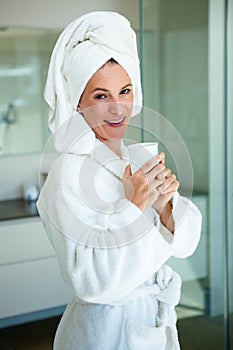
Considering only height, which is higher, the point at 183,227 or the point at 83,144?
the point at 83,144

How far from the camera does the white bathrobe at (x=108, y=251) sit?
103cm

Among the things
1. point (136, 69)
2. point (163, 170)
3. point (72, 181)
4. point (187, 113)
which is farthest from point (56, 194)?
point (187, 113)

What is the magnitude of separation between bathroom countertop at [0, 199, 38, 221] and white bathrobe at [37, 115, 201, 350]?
1919mm

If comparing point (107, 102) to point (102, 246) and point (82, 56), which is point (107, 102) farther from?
point (102, 246)

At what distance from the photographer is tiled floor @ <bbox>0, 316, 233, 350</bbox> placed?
114 inches

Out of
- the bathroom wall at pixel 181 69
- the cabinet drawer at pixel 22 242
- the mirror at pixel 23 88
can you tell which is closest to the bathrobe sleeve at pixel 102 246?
the bathroom wall at pixel 181 69

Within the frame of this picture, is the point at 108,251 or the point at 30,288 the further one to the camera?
the point at 30,288

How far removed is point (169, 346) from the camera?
49.6 inches

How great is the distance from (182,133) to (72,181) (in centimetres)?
210

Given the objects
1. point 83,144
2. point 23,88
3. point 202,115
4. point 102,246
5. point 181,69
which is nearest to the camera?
point 102,246

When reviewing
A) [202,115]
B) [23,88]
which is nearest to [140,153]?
[202,115]

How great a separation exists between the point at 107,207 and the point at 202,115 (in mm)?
1988

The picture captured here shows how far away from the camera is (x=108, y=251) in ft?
3.38

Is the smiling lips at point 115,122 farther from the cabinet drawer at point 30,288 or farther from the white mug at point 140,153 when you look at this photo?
the cabinet drawer at point 30,288
